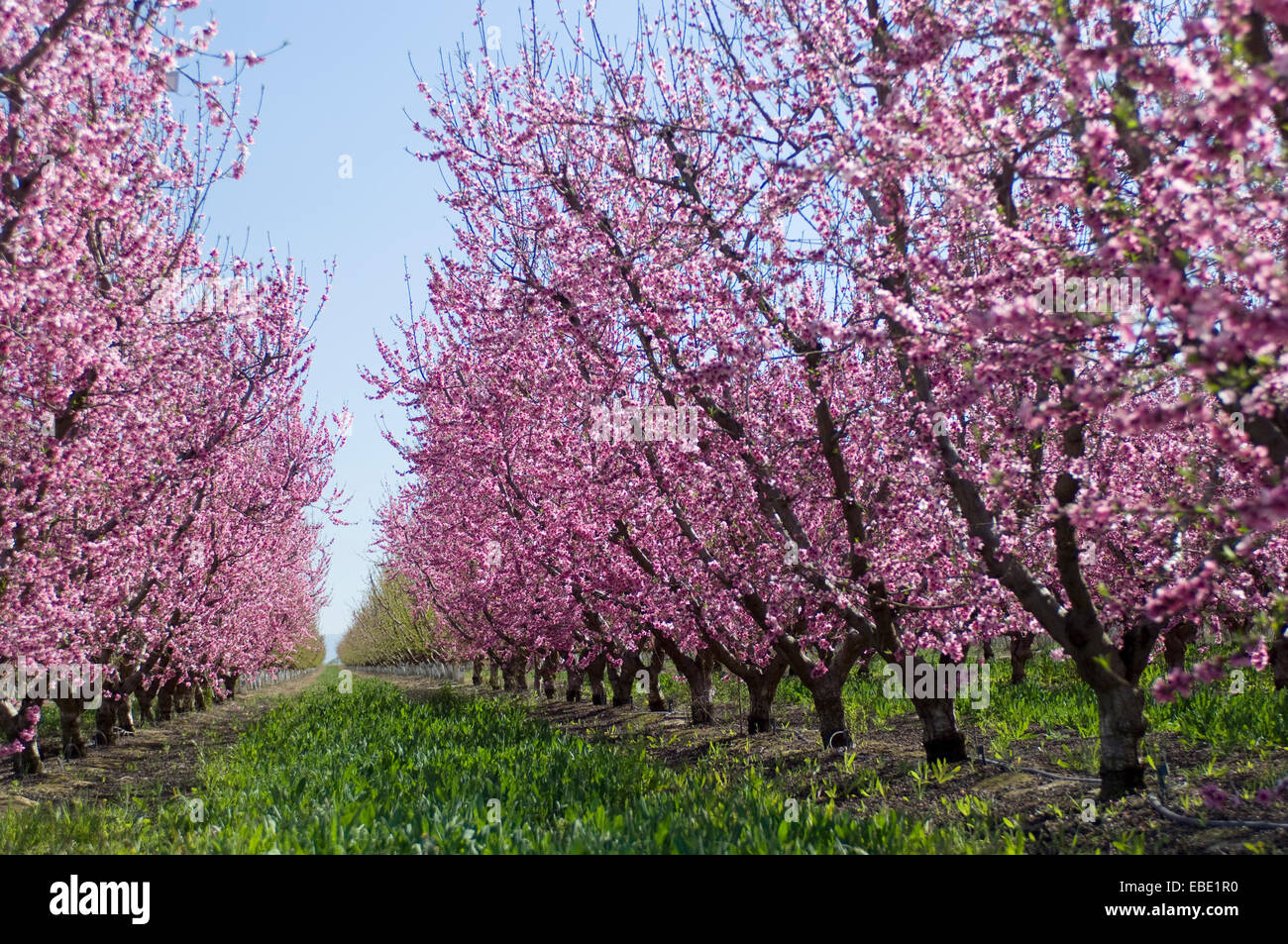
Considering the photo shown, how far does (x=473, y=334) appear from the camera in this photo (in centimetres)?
1321

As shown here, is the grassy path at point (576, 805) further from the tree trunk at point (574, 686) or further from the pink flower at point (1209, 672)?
the tree trunk at point (574, 686)

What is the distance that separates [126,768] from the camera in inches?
543

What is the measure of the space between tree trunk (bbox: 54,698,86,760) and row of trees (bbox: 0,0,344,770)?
0.05 metres

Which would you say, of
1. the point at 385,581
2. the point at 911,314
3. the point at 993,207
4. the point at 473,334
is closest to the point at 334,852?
the point at 911,314

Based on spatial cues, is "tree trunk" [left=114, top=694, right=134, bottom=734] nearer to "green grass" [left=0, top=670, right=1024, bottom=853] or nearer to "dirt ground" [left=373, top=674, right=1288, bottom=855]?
"green grass" [left=0, top=670, right=1024, bottom=853]

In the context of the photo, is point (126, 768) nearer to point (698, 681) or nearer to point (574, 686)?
point (698, 681)

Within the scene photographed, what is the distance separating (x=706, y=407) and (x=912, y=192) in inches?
104

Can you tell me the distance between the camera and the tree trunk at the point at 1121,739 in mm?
6371

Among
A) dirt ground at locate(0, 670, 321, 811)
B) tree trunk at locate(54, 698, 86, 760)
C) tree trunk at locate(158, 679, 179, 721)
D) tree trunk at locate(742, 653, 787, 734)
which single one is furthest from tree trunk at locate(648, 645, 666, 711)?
tree trunk at locate(158, 679, 179, 721)

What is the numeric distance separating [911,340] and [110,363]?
23.6ft

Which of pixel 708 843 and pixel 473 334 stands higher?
pixel 473 334

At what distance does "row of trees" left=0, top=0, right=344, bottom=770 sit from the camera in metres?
7.32
